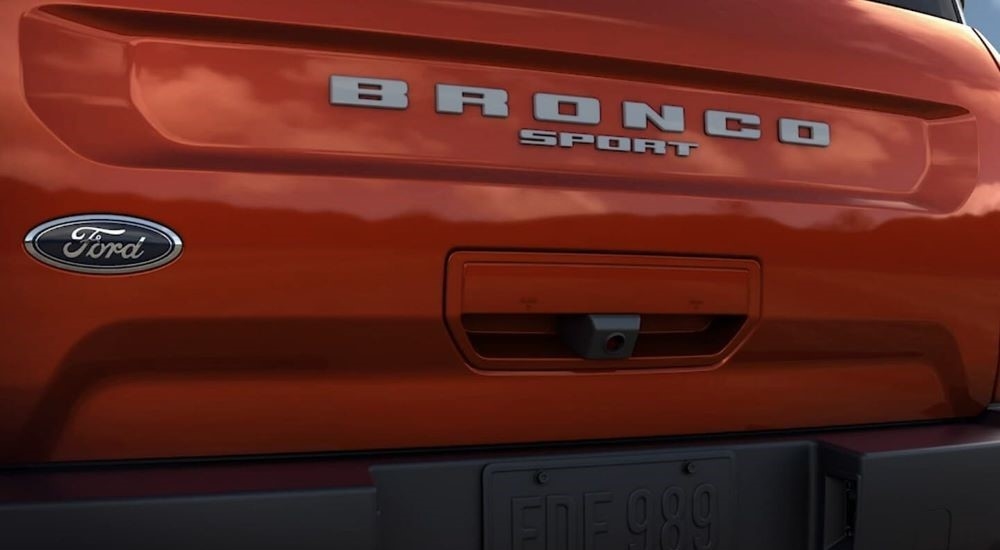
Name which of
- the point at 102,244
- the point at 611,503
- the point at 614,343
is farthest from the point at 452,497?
the point at 102,244

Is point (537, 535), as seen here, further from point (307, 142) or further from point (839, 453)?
point (307, 142)

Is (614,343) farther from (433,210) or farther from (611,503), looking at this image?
(433,210)

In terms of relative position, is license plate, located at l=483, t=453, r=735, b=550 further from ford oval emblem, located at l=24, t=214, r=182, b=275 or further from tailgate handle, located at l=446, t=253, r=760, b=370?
ford oval emblem, located at l=24, t=214, r=182, b=275

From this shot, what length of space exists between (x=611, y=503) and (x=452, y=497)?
301 mm

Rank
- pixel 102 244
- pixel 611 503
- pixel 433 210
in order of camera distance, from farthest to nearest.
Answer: pixel 611 503 → pixel 433 210 → pixel 102 244

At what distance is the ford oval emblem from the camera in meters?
1.35

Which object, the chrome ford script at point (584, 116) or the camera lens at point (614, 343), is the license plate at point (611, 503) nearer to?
the camera lens at point (614, 343)

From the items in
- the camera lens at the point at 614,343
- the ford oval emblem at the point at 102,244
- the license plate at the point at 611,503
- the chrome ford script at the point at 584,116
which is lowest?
the license plate at the point at 611,503

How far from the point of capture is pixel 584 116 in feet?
5.59

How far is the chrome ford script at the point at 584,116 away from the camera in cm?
155

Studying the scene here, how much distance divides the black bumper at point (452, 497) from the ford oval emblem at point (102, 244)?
320 mm

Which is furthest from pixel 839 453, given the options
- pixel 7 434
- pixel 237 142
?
pixel 7 434

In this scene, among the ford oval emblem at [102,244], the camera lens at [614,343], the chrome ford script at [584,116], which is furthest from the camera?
the camera lens at [614,343]

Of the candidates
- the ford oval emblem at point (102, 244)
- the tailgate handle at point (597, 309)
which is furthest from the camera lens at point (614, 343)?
the ford oval emblem at point (102, 244)
